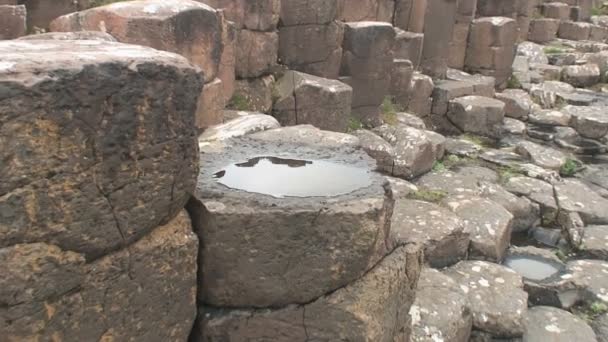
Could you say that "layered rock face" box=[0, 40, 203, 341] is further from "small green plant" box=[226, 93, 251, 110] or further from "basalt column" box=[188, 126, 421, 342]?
"small green plant" box=[226, 93, 251, 110]

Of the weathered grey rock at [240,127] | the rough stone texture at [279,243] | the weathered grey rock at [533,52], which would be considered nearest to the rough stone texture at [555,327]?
the rough stone texture at [279,243]

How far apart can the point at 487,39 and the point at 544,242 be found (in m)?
6.58

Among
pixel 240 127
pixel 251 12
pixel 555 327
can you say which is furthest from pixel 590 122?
pixel 240 127

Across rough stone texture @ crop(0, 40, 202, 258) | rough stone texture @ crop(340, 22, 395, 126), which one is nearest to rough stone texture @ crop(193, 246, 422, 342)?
rough stone texture @ crop(0, 40, 202, 258)

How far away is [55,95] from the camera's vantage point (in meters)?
2.03

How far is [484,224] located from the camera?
6320 millimetres

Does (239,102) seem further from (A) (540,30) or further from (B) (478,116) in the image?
(A) (540,30)

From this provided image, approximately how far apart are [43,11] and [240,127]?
6.63ft

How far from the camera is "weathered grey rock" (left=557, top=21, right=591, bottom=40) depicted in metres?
18.8

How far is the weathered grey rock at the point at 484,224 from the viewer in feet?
19.9

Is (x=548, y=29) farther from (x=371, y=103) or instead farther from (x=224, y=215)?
(x=224, y=215)

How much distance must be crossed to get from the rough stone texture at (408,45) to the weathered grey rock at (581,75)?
5604mm

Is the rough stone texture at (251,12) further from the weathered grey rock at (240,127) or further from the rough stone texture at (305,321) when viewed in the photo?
the rough stone texture at (305,321)

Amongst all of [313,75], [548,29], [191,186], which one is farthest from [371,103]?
[548,29]
